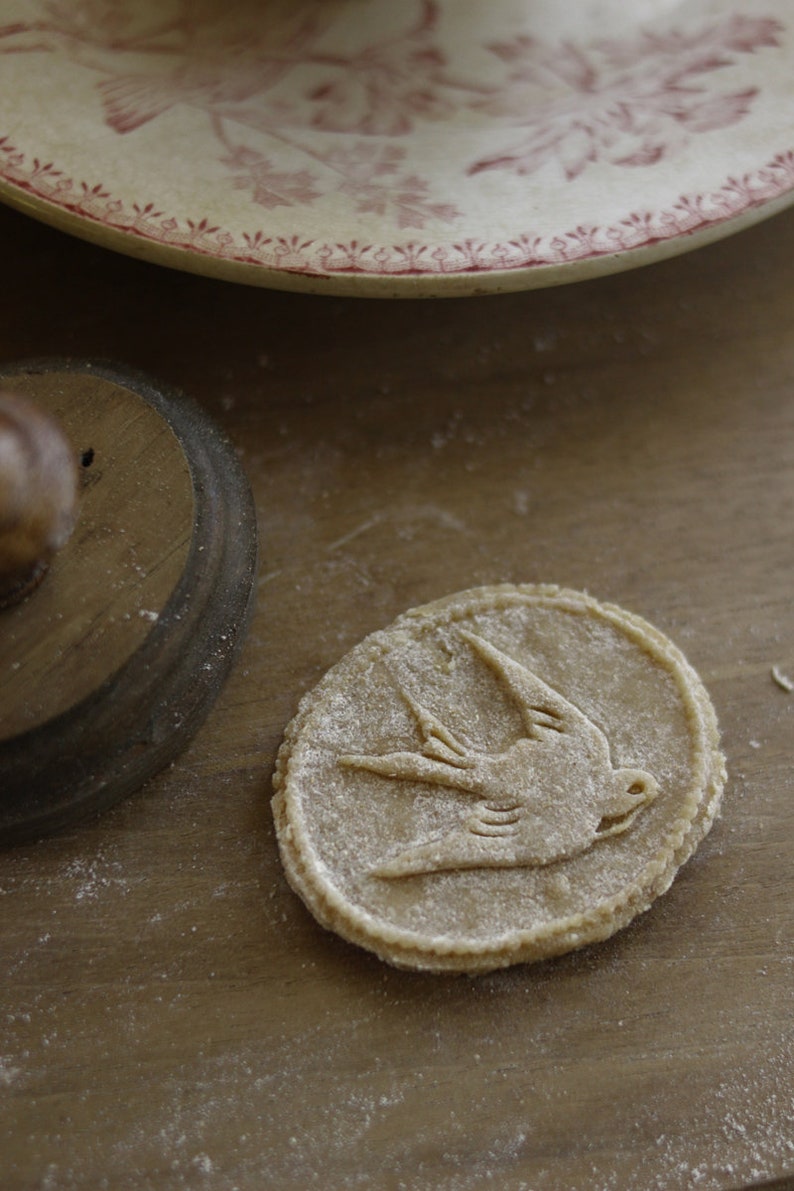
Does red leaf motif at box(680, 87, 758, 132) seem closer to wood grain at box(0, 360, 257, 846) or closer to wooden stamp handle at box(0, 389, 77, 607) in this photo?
wood grain at box(0, 360, 257, 846)

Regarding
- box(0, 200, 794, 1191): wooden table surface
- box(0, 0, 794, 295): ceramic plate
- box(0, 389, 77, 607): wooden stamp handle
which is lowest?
box(0, 200, 794, 1191): wooden table surface

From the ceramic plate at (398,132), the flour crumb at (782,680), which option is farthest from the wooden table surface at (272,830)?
the ceramic plate at (398,132)

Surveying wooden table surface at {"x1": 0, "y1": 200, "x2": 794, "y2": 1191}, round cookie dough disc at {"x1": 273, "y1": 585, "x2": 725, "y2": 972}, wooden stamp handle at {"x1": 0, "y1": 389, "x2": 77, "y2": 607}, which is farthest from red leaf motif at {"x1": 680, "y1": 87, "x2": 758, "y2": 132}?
wooden stamp handle at {"x1": 0, "y1": 389, "x2": 77, "y2": 607}

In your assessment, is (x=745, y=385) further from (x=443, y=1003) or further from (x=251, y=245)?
(x=443, y=1003)

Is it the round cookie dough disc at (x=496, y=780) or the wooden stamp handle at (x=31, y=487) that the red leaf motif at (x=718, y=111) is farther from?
the wooden stamp handle at (x=31, y=487)

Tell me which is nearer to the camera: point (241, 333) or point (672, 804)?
point (672, 804)

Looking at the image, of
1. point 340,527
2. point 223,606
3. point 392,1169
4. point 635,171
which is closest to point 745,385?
point 635,171
